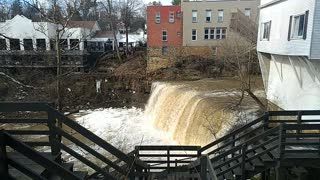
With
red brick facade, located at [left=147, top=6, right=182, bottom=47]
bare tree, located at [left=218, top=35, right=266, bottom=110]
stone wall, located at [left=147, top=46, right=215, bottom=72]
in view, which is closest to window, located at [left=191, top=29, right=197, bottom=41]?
stone wall, located at [left=147, top=46, right=215, bottom=72]

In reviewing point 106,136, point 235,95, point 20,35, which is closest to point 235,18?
point 235,95

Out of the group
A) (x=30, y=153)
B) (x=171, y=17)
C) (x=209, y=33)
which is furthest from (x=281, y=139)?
(x=171, y=17)

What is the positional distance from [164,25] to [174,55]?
5363 mm

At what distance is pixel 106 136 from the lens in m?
21.9

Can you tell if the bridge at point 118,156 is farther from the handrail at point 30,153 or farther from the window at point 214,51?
the window at point 214,51

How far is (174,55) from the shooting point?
37.4 meters

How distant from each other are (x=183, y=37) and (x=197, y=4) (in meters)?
4.45

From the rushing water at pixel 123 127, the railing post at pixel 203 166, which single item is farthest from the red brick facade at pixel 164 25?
the railing post at pixel 203 166

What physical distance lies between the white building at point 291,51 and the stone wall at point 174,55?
16688 millimetres

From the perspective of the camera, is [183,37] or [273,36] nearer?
[273,36]

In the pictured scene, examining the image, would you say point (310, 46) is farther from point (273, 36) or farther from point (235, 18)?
point (235, 18)

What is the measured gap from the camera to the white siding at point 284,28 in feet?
41.3

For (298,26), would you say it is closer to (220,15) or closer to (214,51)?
(214,51)

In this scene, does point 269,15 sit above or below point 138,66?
above
